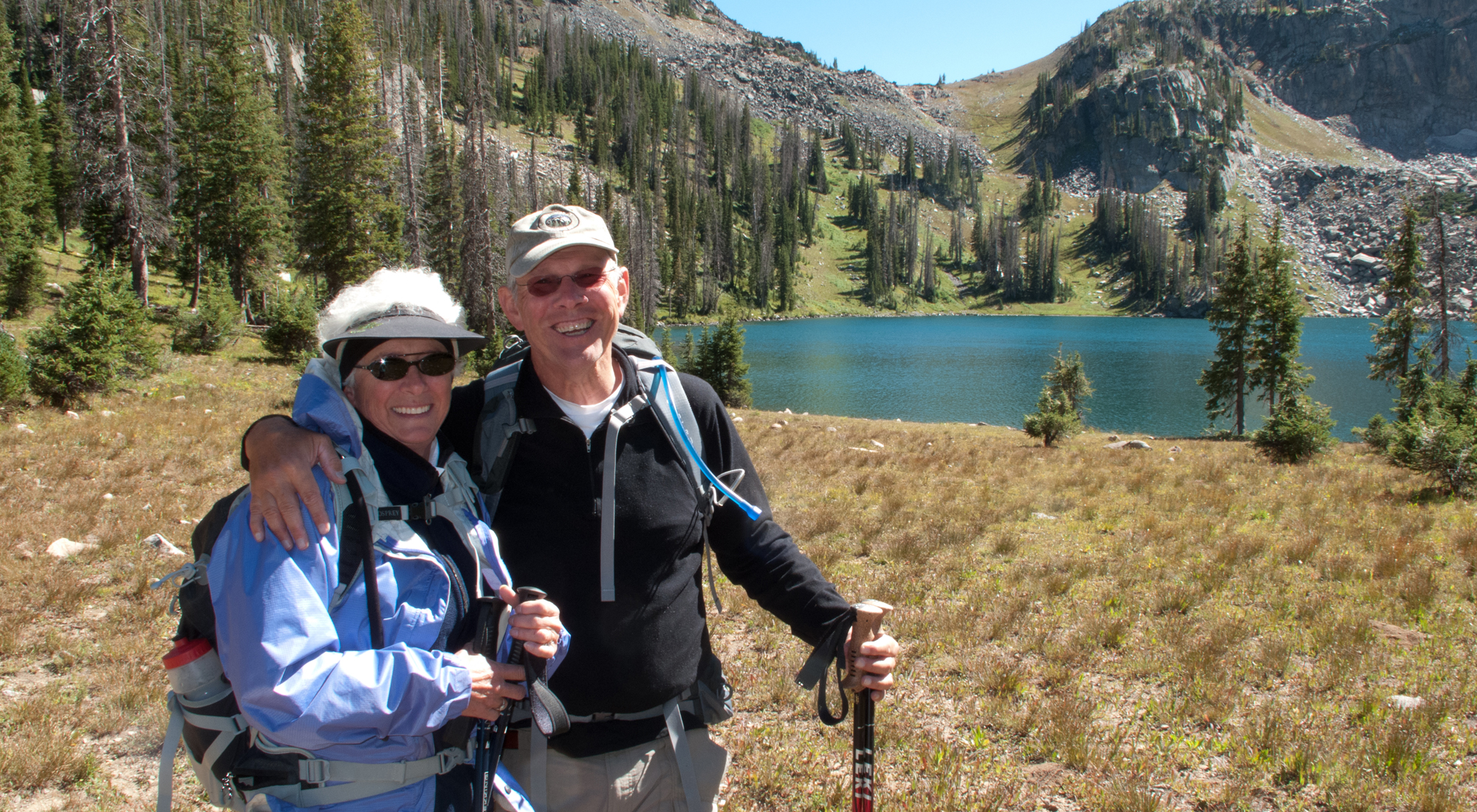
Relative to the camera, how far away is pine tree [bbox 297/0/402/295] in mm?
28781

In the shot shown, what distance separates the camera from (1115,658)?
585cm

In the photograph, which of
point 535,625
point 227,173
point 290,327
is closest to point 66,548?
point 535,625

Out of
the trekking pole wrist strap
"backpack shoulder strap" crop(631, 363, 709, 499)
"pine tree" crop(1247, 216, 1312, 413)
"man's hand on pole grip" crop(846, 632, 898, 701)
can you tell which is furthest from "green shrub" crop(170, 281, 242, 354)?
"pine tree" crop(1247, 216, 1312, 413)

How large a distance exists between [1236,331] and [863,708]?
39443 millimetres

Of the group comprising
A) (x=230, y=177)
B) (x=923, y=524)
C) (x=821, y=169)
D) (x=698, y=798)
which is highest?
(x=821, y=169)

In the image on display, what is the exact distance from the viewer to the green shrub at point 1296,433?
736 inches

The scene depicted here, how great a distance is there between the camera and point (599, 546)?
225cm

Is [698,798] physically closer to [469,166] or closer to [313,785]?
[313,785]

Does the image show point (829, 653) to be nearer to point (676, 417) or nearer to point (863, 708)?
point (863, 708)

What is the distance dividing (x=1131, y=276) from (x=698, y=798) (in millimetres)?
157784

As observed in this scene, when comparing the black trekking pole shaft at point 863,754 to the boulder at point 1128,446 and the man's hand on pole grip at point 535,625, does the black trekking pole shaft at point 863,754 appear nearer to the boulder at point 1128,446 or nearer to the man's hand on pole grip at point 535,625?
the man's hand on pole grip at point 535,625

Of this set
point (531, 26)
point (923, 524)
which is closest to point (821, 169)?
point (531, 26)

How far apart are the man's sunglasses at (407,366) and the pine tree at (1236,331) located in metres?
38.7

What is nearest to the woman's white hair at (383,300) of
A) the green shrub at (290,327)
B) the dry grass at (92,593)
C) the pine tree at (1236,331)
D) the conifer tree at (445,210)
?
the dry grass at (92,593)
